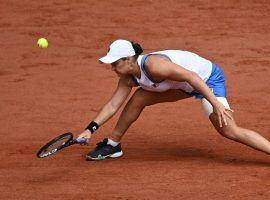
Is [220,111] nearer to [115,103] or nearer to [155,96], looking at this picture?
[155,96]

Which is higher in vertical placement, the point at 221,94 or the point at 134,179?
the point at 221,94

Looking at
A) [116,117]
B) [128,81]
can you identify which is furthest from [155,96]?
[116,117]

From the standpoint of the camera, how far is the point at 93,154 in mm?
7789

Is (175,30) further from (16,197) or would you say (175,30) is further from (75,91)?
(16,197)

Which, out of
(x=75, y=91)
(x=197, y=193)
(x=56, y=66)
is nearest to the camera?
(x=197, y=193)

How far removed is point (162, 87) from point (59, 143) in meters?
1.12

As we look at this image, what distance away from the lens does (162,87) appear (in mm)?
7414

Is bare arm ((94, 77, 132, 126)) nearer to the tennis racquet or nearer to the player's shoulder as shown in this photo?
the player's shoulder

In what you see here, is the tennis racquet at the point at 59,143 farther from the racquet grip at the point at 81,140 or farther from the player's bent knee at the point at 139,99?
the player's bent knee at the point at 139,99

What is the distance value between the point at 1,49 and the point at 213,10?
12.8 ft

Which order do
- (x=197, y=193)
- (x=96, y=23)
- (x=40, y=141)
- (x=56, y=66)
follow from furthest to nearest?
(x=96, y=23), (x=56, y=66), (x=40, y=141), (x=197, y=193)

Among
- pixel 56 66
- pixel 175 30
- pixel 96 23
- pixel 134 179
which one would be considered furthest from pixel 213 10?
pixel 134 179

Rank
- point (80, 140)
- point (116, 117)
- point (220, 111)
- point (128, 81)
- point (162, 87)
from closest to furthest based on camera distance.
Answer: point (220, 111) → point (80, 140) → point (162, 87) → point (128, 81) → point (116, 117)

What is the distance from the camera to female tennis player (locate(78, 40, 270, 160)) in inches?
277
